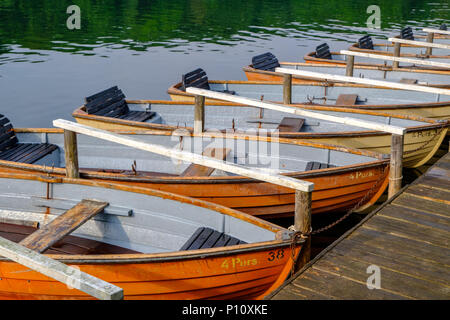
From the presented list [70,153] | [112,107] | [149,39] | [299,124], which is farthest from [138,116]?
[149,39]

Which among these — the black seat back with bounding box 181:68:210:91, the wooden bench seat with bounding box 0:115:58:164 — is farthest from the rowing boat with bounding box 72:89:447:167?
the wooden bench seat with bounding box 0:115:58:164

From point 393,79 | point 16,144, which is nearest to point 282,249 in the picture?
point 16,144

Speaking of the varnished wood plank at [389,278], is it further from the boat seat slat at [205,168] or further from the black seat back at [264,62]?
the black seat back at [264,62]

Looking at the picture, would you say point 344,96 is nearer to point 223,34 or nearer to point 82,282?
point 82,282

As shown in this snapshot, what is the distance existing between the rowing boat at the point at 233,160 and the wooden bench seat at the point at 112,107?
6.41 ft

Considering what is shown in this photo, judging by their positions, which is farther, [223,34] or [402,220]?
[223,34]

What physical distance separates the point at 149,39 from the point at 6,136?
25.7 meters

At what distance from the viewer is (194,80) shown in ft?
57.0

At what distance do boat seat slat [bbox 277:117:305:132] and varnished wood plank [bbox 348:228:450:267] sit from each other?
20.1 feet

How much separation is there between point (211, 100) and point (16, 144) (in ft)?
17.4

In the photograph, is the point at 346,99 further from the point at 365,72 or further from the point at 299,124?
the point at 365,72

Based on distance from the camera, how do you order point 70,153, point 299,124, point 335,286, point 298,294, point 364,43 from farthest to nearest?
point 364,43, point 299,124, point 70,153, point 335,286, point 298,294

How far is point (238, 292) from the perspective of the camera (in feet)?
27.6
